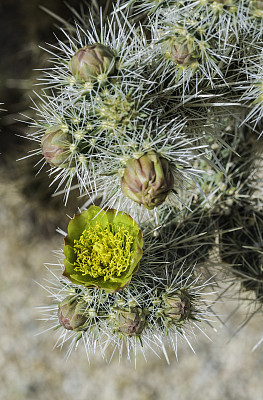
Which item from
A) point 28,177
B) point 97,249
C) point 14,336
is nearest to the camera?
point 97,249

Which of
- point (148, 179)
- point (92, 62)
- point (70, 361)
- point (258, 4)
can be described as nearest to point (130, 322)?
point (148, 179)

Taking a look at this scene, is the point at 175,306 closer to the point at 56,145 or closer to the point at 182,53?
the point at 56,145

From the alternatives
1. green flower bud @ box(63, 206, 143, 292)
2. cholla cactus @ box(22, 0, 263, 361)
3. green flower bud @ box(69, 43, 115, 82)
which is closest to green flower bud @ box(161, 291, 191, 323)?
cholla cactus @ box(22, 0, 263, 361)

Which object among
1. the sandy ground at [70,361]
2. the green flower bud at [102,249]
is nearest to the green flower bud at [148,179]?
the green flower bud at [102,249]

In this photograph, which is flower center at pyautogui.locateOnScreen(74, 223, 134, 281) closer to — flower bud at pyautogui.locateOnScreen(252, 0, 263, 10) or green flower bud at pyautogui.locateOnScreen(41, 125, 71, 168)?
green flower bud at pyautogui.locateOnScreen(41, 125, 71, 168)

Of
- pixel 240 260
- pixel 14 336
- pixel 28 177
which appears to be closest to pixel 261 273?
pixel 240 260

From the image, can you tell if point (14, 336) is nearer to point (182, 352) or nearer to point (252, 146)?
point (182, 352)

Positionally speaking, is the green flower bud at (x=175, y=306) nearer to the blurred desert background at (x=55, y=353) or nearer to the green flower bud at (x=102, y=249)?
the green flower bud at (x=102, y=249)
